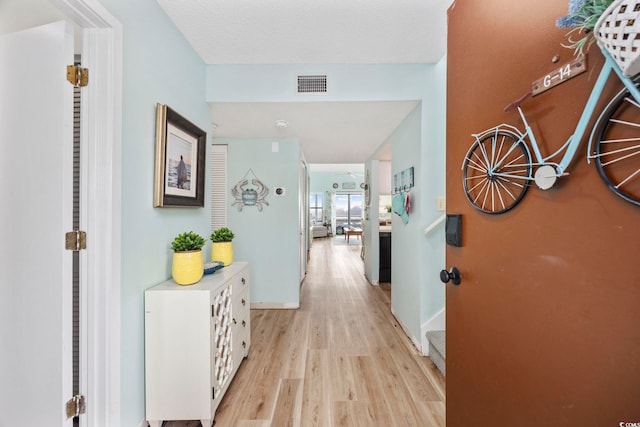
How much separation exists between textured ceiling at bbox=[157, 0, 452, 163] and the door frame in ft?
2.18

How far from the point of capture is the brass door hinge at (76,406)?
3.71ft

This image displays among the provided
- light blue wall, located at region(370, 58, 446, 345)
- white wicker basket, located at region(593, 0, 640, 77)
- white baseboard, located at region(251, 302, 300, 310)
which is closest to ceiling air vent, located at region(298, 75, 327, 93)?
light blue wall, located at region(370, 58, 446, 345)

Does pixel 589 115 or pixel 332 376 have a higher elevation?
pixel 589 115

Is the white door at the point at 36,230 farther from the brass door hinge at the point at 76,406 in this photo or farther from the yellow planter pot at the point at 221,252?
the yellow planter pot at the point at 221,252

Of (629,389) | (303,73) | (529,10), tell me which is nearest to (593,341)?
(629,389)

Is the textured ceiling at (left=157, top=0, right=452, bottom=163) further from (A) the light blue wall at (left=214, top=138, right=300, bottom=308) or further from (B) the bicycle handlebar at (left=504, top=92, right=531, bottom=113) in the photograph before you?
(B) the bicycle handlebar at (left=504, top=92, right=531, bottom=113)

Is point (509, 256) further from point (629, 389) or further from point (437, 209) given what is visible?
point (437, 209)

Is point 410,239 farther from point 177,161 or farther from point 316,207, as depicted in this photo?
point 316,207

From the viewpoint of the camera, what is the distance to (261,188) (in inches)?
130

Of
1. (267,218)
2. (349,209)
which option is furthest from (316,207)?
(267,218)

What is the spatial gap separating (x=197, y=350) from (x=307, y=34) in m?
2.16

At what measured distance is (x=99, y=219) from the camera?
3.79 feet

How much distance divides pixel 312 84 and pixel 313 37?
382mm

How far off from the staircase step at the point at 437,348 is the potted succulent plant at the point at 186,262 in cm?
183
